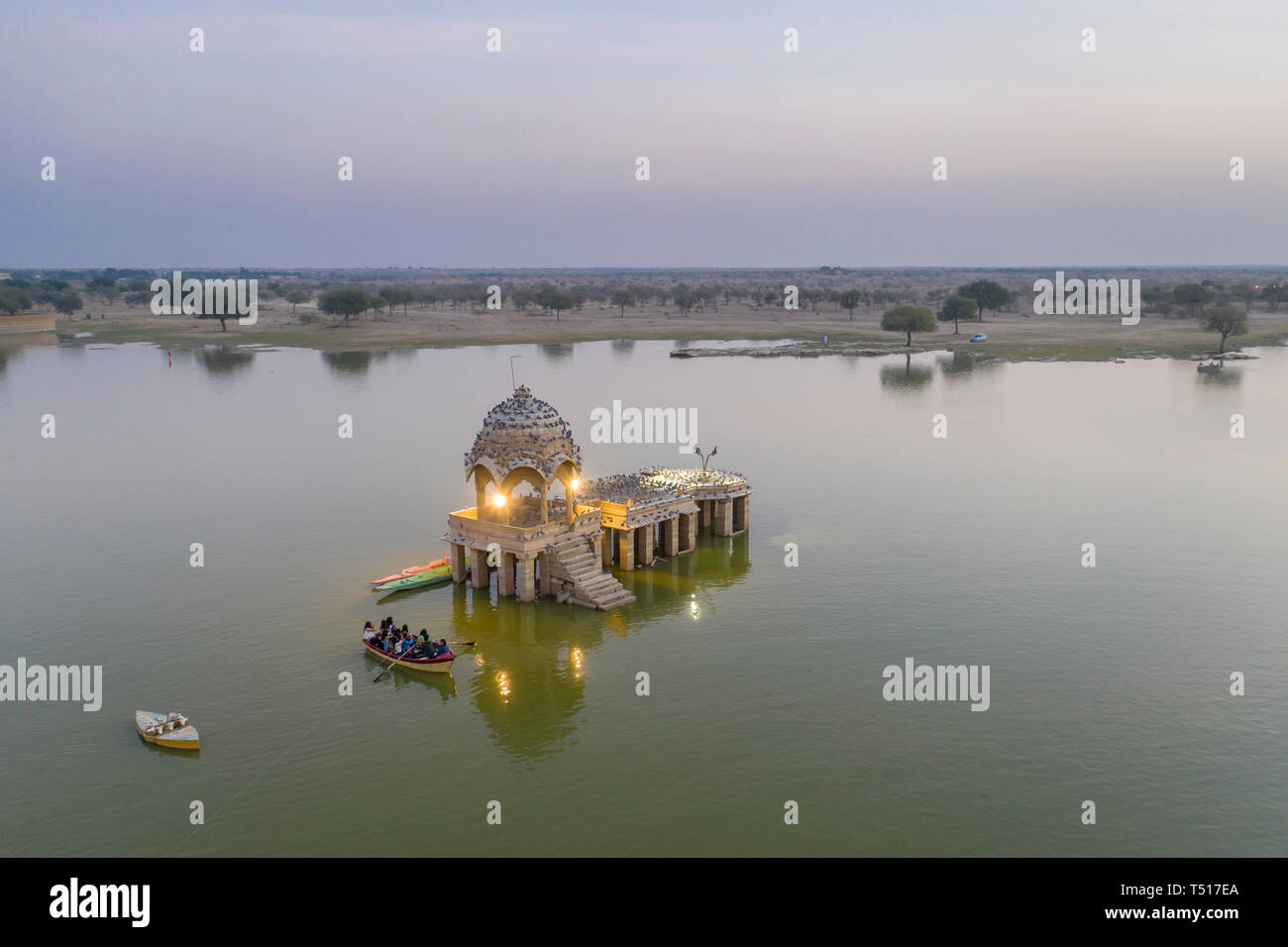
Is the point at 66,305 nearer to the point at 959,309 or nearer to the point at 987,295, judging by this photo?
the point at 959,309

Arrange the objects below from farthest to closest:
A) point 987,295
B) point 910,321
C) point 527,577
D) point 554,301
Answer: point 554,301 < point 987,295 < point 910,321 < point 527,577

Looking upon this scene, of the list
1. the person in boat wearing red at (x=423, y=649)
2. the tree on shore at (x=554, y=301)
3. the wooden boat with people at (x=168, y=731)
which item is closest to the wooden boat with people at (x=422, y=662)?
the person in boat wearing red at (x=423, y=649)

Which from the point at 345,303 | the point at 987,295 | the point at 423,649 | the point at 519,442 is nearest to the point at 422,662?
the point at 423,649

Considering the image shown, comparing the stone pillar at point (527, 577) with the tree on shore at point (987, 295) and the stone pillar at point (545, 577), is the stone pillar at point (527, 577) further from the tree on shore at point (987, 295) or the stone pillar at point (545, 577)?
the tree on shore at point (987, 295)

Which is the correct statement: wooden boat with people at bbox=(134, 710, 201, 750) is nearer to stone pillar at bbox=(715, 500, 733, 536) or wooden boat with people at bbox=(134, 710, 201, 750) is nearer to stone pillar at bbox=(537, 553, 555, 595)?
stone pillar at bbox=(537, 553, 555, 595)
